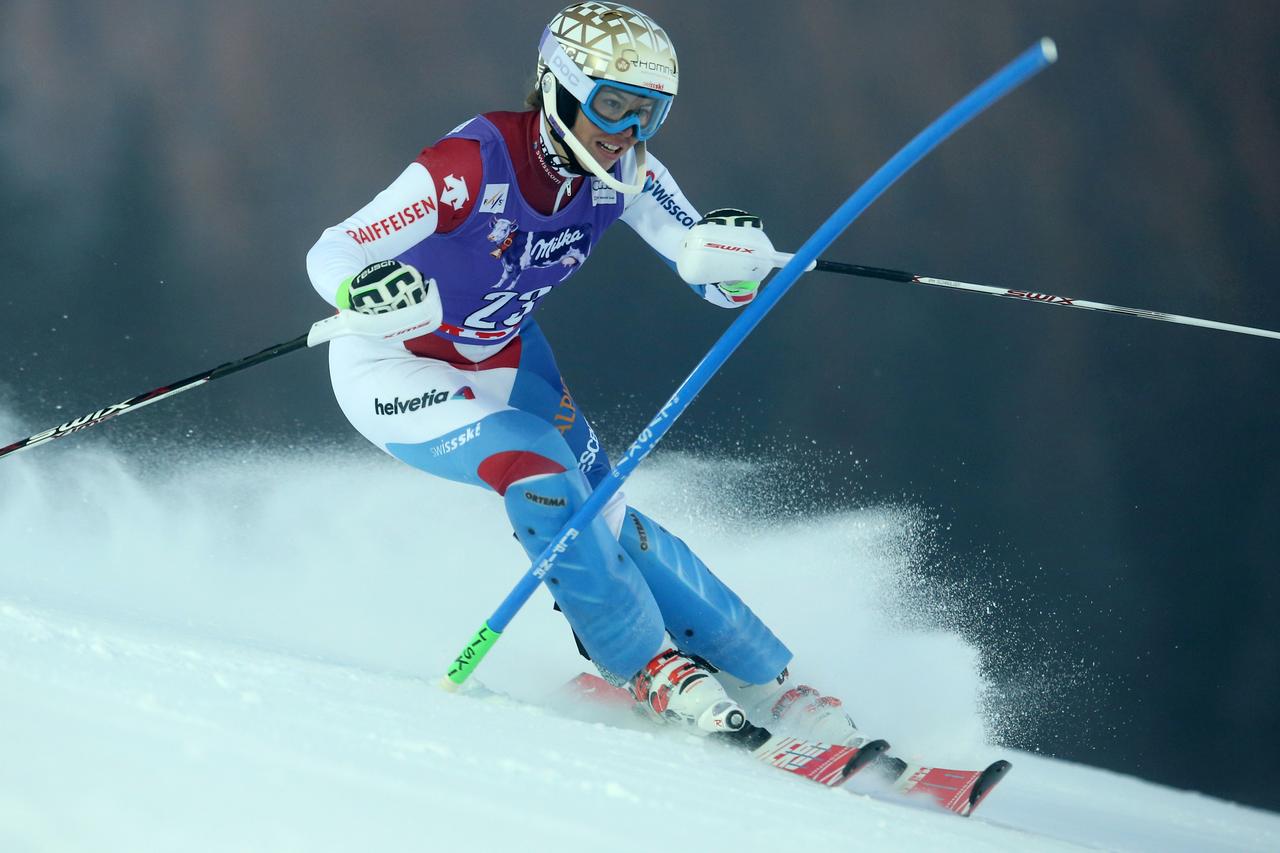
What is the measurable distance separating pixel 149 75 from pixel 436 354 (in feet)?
5.82

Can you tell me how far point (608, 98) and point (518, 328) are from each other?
0.55 m

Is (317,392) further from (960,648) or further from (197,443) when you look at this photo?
(960,648)

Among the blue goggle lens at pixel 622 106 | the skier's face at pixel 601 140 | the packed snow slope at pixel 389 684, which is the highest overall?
the blue goggle lens at pixel 622 106

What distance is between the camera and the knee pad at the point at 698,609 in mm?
2238

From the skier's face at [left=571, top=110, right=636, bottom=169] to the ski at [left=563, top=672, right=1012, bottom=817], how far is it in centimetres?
103

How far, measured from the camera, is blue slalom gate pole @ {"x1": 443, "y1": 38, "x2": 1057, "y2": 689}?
62.8 inches

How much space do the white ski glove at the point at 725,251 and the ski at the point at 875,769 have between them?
82 cm

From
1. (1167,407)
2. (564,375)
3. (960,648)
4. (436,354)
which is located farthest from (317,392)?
(1167,407)

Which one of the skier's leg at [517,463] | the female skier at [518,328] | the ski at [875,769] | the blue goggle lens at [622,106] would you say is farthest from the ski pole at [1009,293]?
the ski at [875,769]

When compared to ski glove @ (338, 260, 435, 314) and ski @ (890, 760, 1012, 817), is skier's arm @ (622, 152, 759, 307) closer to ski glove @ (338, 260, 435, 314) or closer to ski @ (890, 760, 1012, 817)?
ski glove @ (338, 260, 435, 314)

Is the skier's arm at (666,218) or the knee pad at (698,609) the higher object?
the skier's arm at (666,218)

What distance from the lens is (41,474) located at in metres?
3.38

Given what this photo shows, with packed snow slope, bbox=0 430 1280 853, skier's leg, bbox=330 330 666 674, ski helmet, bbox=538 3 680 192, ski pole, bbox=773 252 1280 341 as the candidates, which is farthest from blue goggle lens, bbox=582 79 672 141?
packed snow slope, bbox=0 430 1280 853

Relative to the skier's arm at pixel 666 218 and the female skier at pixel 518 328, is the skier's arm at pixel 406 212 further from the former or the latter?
the skier's arm at pixel 666 218
